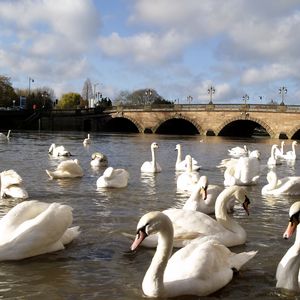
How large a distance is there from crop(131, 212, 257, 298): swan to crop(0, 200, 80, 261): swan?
1525mm

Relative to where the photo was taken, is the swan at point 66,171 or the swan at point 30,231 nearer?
the swan at point 30,231

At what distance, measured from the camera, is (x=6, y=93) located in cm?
9775

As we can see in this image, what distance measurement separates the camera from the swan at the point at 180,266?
522 centimetres

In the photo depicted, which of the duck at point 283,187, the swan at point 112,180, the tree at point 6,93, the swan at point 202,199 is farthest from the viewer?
the tree at point 6,93

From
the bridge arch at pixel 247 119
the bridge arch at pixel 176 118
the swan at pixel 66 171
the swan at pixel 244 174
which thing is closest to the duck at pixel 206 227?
the swan at pixel 244 174

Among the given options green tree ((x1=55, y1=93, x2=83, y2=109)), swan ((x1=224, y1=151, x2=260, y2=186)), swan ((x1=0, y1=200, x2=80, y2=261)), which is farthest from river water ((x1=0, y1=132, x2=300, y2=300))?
green tree ((x1=55, y1=93, x2=83, y2=109))

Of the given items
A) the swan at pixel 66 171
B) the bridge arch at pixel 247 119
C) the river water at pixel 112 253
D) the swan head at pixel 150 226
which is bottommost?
the river water at pixel 112 253

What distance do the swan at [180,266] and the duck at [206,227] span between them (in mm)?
744

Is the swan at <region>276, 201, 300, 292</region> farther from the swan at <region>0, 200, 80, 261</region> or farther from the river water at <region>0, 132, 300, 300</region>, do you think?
the swan at <region>0, 200, 80, 261</region>

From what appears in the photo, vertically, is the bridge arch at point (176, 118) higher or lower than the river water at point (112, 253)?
higher

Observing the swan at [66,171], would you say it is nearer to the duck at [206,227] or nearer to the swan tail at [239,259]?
the duck at [206,227]

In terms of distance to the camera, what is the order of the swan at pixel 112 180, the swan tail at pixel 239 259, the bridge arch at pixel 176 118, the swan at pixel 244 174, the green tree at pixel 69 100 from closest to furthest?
the swan tail at pixel 239 259 < the swan at pixel 112 180 < the swan at pixel 244 174 < the bridge arch at pixel 176 118 < the green tree at pixel 69 100

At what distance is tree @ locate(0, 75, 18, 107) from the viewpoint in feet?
316

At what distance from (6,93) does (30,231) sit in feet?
312
